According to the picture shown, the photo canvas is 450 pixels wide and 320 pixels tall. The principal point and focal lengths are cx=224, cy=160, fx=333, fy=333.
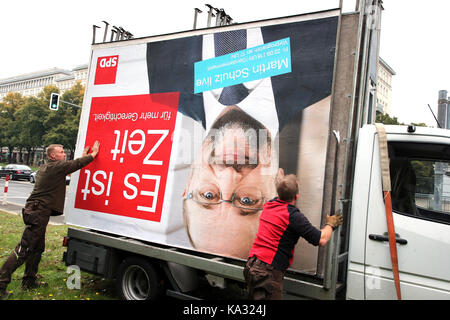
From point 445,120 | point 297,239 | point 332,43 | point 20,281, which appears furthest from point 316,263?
point 20,281

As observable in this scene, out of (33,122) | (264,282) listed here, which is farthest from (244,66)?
(33,122)

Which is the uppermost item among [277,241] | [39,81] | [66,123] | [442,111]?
[39,81]

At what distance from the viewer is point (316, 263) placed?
2.73 m

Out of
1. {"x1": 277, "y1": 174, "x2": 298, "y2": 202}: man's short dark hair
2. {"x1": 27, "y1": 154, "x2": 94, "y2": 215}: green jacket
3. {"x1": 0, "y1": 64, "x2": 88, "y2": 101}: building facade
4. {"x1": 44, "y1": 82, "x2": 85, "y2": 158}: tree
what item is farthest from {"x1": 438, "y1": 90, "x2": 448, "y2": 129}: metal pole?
{"x1": 0, "y1": 64, "x2": 88, "y2": 101}: building facade

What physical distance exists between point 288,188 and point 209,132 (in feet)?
3.62

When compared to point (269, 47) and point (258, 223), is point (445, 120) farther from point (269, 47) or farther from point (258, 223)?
point (258, 223)

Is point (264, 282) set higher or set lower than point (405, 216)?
lower

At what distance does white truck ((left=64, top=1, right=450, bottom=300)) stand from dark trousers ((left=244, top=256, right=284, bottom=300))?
8.7 inches

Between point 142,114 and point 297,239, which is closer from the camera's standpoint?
point 297,239

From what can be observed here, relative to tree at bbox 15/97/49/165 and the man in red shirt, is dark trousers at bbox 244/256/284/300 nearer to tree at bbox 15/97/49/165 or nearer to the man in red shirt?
the man in red shirt

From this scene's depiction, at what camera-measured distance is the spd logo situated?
4297 mm

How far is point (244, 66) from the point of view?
3219 mm

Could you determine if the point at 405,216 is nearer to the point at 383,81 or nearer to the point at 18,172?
the point at 18,172
